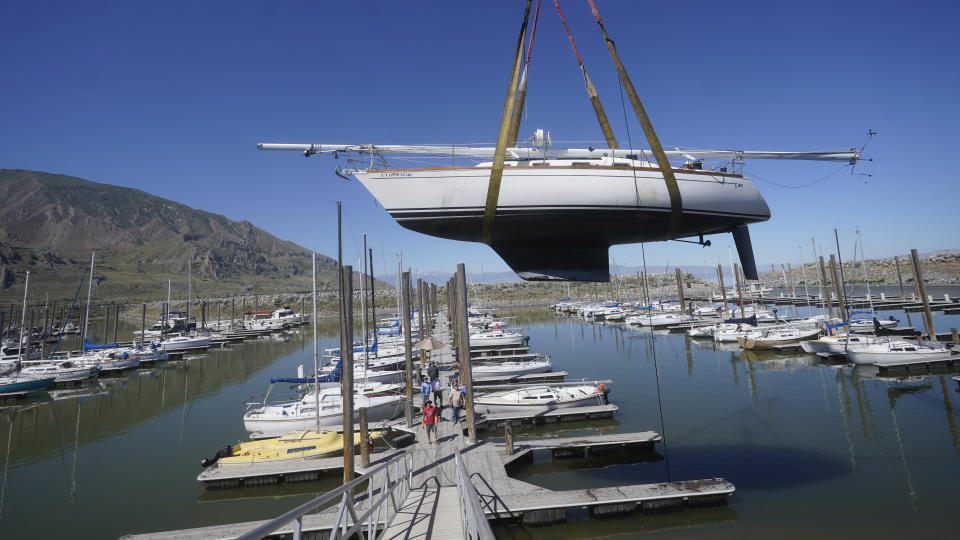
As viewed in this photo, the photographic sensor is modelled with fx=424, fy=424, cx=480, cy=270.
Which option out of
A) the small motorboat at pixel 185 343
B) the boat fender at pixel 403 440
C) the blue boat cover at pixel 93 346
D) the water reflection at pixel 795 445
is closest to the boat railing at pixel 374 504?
the boat fender at pixel 403 440

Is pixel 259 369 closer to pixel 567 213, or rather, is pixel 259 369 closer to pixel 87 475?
pixel 87 475

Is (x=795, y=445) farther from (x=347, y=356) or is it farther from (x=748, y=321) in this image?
(x=748, y=321)

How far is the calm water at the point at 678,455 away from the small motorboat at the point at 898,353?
1018mm

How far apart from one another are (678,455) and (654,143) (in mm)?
12465

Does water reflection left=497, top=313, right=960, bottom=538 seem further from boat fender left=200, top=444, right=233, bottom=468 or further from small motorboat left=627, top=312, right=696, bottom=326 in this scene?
small motorboat left=627, top=312, right=696, bottom=326

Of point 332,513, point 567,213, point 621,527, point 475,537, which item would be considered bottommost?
point 621,527

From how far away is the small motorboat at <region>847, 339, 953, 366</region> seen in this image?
22.3 metres

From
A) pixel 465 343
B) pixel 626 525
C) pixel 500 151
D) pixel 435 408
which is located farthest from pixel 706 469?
pixel 500 151

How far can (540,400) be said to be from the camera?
18422 mm

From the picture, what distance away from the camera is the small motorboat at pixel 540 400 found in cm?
1825

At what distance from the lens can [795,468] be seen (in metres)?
12.7

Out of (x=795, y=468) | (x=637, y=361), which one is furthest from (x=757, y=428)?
(x=637, y=361)

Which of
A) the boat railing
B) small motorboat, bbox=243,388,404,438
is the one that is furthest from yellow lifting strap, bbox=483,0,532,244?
small motorboat, bbox=243,388,404,438

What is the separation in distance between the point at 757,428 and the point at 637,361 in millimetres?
14553
